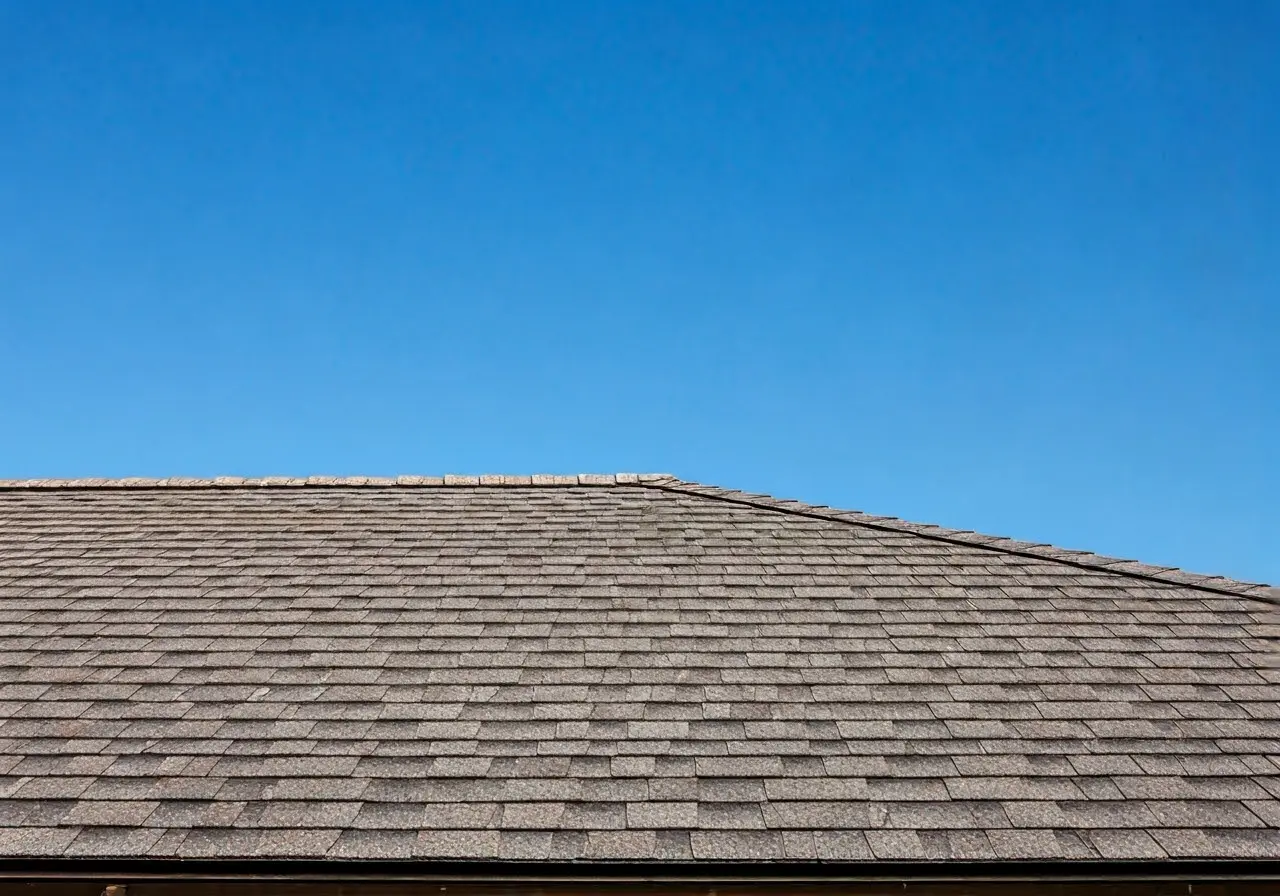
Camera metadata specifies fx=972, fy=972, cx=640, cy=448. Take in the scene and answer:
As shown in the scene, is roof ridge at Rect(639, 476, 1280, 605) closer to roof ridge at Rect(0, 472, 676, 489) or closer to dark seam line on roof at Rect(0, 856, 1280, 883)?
roof ridge at Rect(0, 472, 676, 489)

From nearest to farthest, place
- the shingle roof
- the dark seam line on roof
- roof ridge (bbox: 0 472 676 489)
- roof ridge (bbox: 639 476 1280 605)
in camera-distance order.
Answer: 1. the dark seam line on roof
2. the shingle roof
3. roof ridge (bbox: 639 476 1280 605)
4. roof ridge (bbox: 0 472 676 489)

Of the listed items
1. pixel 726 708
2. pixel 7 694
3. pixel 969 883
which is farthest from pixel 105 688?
pixel 969 883

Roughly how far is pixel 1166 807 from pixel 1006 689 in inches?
48.2

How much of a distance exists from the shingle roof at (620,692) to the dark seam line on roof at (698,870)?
51mm

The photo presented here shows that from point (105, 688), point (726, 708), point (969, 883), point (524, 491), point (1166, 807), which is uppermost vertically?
point (524, 491)

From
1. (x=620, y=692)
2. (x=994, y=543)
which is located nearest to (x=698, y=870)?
(x=620, y=692)

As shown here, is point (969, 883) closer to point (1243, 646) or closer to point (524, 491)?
point (1243, 646)

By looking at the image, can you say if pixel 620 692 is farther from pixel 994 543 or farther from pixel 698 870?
pixel 994 543

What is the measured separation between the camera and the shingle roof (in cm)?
496

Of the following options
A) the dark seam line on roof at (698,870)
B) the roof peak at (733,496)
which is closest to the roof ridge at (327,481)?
the roof peak at (733,496)

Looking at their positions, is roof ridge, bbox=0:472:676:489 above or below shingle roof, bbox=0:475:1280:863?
above

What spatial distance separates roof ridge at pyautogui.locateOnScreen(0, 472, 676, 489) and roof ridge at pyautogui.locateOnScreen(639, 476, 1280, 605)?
0.59 meters

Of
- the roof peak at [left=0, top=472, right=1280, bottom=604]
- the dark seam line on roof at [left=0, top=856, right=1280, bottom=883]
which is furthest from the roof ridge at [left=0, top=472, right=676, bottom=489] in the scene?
the dark seam line on roof at [left=0, top=856, right=1280, bottom=883]

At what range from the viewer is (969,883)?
471cm
